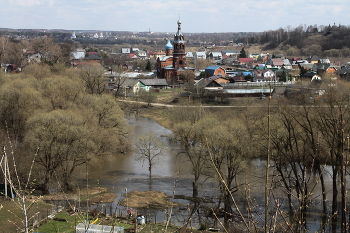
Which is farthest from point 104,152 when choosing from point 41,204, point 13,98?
point 13,98

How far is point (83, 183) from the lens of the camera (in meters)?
16.7

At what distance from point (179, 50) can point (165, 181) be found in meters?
29.9

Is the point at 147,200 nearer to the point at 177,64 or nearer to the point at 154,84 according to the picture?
the point at 154,84

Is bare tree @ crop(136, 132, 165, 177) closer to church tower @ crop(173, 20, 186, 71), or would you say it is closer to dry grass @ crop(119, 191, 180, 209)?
dry grass @ crop(119, 191, 180, 209)

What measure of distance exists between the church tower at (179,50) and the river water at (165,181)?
24.4 metres

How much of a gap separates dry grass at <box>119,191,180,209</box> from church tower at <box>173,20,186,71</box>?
30928 millimetres

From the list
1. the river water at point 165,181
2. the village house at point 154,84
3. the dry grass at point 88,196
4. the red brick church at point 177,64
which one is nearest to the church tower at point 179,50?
the red brick church at point 177,64

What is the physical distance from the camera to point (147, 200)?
48.2 feet

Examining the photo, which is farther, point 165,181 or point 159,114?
point 159,114

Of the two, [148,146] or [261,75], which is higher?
[261,75]

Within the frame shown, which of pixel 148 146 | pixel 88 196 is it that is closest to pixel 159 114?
pixel 148 146

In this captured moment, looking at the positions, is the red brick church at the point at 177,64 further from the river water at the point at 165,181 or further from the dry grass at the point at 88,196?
the dry grass at the point at 88,196

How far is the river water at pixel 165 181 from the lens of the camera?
13691 millimetres

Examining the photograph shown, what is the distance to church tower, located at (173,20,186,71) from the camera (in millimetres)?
44125
